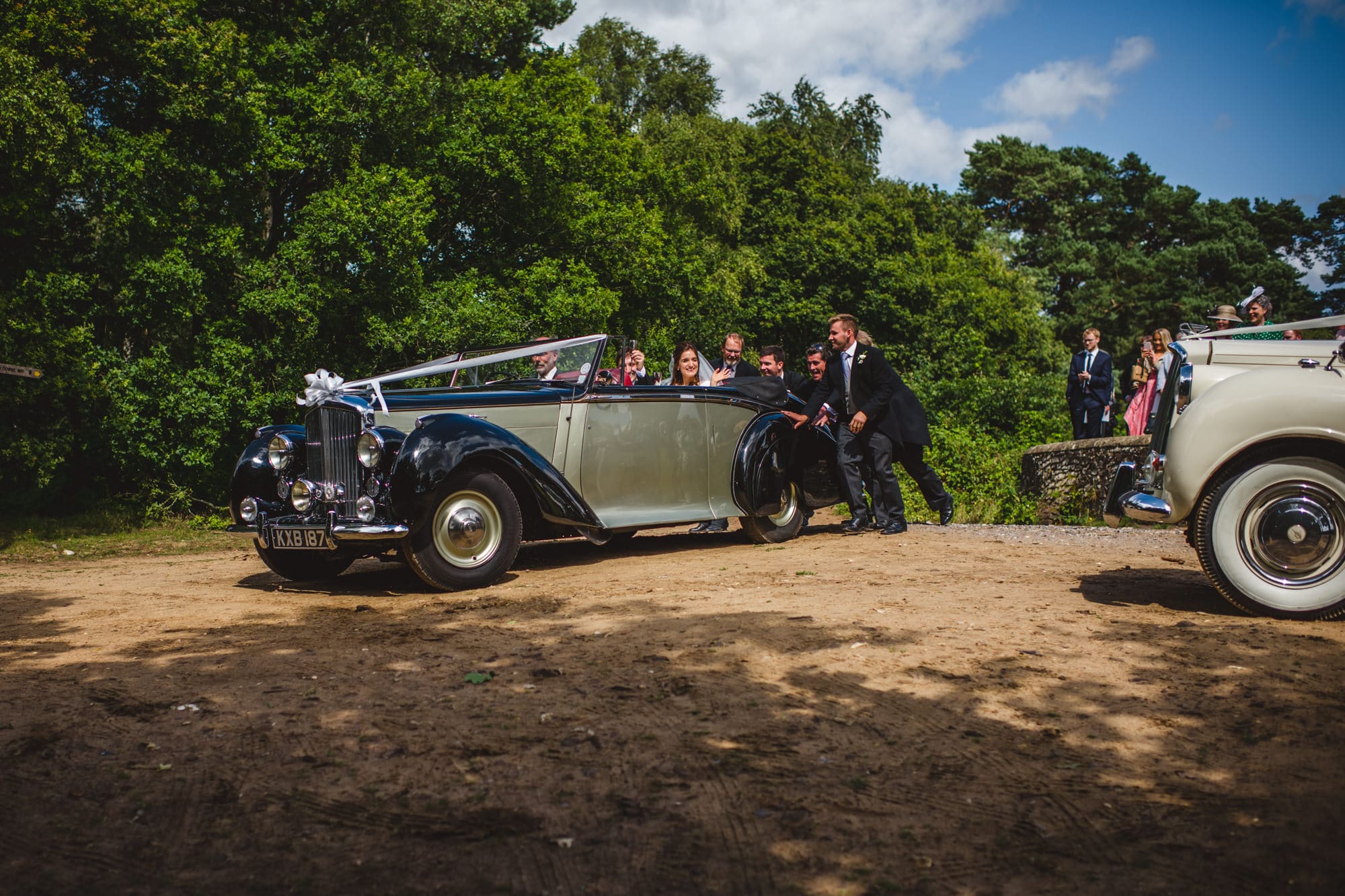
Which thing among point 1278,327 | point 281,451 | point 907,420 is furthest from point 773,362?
point 1278,327

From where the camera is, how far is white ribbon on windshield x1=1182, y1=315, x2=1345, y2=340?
5836 millimetres

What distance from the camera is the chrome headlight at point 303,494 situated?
7305 millimetres

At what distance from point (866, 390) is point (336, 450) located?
5068 mm

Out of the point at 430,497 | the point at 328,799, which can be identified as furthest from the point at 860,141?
the point at 328,799

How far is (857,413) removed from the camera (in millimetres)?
9875

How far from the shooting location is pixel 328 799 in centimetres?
324

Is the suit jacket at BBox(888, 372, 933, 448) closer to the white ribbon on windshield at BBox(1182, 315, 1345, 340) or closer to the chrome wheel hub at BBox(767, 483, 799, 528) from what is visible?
the chrome wheel hub at BBox(767, 483, 799, 528)

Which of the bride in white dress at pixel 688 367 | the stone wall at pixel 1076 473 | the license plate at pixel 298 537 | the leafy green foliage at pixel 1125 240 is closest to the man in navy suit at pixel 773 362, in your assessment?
the bride in white dress at pixel 688 367

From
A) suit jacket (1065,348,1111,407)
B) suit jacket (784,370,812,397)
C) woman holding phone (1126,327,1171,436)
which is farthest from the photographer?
suit jacket (1065,348,1111,407)

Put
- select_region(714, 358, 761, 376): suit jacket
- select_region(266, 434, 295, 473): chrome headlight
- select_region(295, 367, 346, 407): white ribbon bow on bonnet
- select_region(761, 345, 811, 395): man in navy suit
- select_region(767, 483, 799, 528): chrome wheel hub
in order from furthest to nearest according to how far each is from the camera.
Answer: select_region(714, 358, 761, 376): suit jacket, select_region(761, 345, 811, 395): man in navy suit, select_region(767, 483, 799, 528): chrome wheel hub, select_region(266, 434, 295, 473): chrome headlight, select_region(295, 367, 346, 407): white ribbon bow on bonnet

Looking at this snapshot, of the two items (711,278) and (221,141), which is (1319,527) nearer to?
(221,141)

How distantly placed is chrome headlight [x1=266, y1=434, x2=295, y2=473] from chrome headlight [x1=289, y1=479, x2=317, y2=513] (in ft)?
1.52

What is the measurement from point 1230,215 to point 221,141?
176 ft

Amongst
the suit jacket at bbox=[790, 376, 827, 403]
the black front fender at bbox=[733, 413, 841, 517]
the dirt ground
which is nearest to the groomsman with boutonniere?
the black front fender at bbox=[733, 413, 841, 517]
